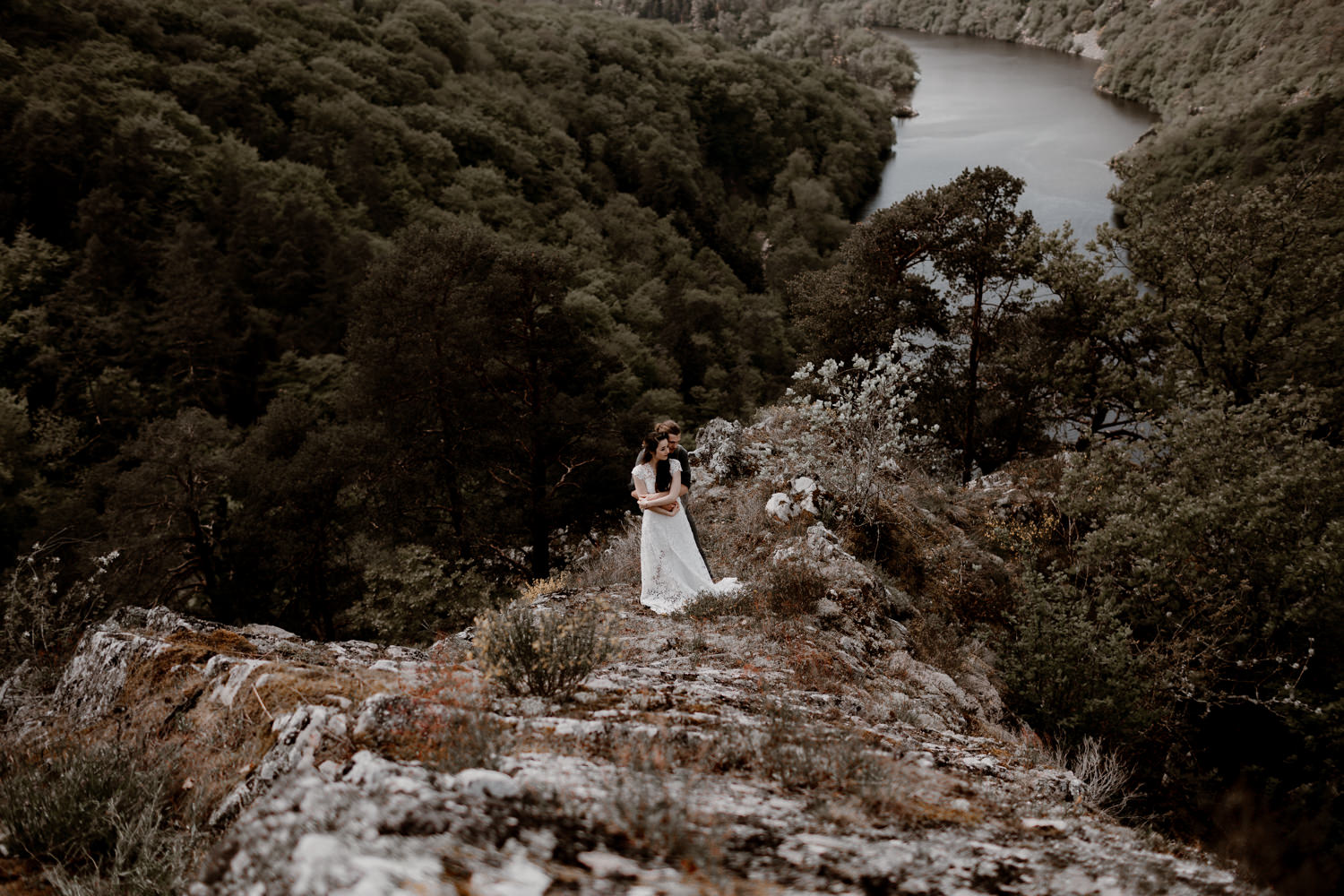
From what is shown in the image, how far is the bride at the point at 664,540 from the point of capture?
718cm

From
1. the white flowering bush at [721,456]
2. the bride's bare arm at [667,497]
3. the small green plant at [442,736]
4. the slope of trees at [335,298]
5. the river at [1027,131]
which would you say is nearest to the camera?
the small green plant at [442,736]

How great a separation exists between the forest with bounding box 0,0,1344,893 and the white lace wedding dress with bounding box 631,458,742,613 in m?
2.83

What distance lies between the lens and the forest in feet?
29.3

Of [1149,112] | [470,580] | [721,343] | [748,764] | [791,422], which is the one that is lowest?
[470,580]

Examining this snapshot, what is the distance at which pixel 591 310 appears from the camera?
41.3 meters

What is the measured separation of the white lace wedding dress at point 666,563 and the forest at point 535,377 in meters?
2.83

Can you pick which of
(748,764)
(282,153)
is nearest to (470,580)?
(748,764)

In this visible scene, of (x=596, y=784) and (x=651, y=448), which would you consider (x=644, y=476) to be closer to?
(x=651, y=448)

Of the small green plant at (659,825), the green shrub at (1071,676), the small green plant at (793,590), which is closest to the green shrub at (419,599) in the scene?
the small green plant at (793,590)

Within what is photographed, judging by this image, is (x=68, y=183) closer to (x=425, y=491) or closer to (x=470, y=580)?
(x=425, y=491)

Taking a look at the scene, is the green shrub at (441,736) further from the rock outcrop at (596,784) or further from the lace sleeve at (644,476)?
the lace sleeve at (644,476)

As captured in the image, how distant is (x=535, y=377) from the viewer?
52.3 feet

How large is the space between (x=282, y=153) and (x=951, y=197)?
131 ft

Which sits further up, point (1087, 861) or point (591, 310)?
point (591, 310)
